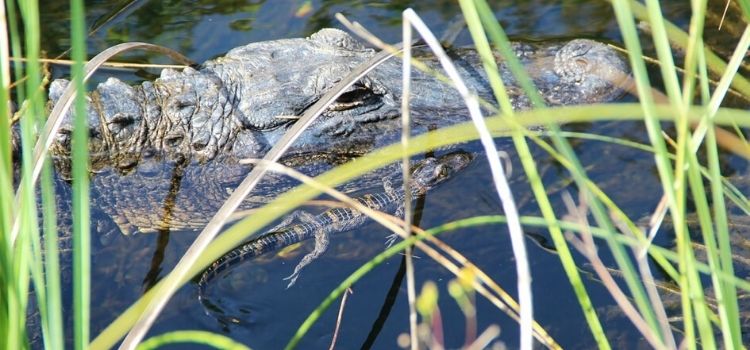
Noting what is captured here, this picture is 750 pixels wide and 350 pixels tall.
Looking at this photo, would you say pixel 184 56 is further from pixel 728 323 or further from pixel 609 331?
pixel 728 323

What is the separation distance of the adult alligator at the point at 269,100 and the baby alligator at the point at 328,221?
271 millimetres

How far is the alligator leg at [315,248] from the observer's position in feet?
11.3

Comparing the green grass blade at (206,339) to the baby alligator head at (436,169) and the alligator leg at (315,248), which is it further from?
the baby alligator head at (436,169)

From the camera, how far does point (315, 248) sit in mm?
3570

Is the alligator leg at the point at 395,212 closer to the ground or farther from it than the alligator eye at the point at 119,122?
closer to the ground

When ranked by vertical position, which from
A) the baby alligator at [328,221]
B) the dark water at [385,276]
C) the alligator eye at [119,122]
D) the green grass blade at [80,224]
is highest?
the green grass blade at [80,224]

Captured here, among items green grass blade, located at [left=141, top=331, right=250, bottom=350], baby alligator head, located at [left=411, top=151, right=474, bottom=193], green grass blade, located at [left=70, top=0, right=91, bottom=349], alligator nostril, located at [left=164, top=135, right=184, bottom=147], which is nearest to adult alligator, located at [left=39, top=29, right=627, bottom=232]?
alligator nostril, located at [left=164, top=135, right=184, bottom=147]

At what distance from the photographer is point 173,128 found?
4043mm

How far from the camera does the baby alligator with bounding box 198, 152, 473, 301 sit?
3.51 metres

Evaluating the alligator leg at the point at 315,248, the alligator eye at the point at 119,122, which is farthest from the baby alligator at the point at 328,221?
the alligator eye at the point at 119,122

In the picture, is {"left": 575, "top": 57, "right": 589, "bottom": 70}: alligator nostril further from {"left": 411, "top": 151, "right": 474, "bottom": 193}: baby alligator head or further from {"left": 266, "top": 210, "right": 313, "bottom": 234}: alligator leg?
{"left": 266, "top": 210, "right": 313, "bottom": 234}: alligator leg

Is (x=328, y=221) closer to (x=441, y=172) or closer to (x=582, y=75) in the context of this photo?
(x=441, y=172)

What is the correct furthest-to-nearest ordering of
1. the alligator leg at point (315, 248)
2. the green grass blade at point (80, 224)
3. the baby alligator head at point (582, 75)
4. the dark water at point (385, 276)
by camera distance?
1. the baby alligator head at point (582, 75)
2. the alligator leg at point (315, 248)
3. the dark water at point (385, 276)
4. the green grass blade at point (80, 224)

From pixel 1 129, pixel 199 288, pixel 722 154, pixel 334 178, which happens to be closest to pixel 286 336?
pixel 199 288
